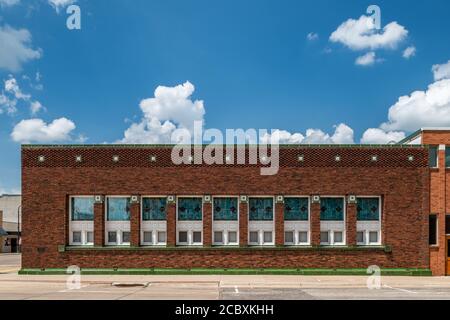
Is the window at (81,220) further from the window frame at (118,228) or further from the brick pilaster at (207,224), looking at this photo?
the brick pilaster at (207,224)

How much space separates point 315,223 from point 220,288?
8297mm

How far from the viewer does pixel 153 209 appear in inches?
1125

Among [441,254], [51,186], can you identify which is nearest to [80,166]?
[51,186]

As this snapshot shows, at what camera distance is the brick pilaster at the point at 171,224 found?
28.2 m

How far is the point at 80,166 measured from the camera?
2819 centimetres

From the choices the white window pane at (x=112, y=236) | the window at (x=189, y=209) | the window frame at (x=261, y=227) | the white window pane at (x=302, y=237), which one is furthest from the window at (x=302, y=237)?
the white window pane at (x=112, y=236)

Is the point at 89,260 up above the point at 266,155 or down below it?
below

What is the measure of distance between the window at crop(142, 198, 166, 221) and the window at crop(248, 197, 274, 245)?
201 inches

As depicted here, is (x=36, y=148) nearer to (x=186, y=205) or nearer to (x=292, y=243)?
(x=186, y=205)

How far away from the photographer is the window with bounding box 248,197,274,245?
2847 centimetres

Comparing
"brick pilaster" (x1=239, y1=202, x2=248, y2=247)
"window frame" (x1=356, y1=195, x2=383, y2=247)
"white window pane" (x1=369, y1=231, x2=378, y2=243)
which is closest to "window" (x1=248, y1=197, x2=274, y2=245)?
"brick pilaster" (x1=239, y1=202, x2=248, y2=247)

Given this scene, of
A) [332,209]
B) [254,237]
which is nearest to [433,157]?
[332,209]

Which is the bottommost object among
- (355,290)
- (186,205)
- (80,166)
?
(355,290)
